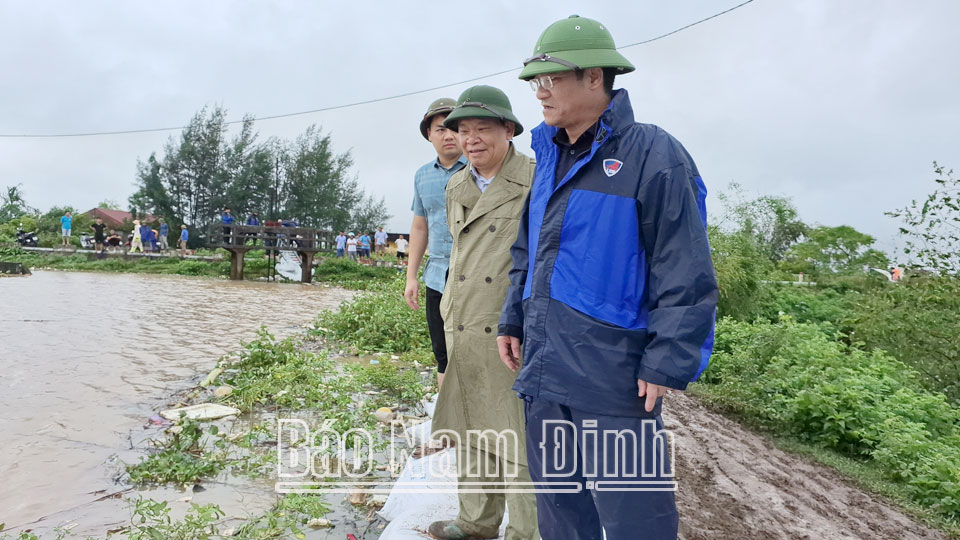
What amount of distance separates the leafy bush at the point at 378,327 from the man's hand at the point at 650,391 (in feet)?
18.2

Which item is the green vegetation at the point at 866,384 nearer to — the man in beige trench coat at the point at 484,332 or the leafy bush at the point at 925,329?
the leafy bush at the point at 925,329

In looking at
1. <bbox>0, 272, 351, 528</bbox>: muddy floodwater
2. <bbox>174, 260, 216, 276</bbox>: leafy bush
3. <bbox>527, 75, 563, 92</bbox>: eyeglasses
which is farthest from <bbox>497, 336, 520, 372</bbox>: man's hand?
<bbox>174, 260, 216, 276</bbox>: leafy bush

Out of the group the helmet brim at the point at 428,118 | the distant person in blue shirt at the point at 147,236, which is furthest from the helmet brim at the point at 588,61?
the distant person in blue shirt at the point at 147,236

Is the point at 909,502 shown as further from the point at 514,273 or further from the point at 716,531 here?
the point at 514,273

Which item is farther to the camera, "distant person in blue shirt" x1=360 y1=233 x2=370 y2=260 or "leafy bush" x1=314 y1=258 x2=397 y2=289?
"distant person in blue shirt" x1=360 y1=233 x2=370 y2=260

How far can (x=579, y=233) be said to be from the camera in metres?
1.81

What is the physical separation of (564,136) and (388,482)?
77.2 inches

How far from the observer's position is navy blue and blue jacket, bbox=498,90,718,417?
1.63 m

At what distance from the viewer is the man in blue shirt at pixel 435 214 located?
338 cm

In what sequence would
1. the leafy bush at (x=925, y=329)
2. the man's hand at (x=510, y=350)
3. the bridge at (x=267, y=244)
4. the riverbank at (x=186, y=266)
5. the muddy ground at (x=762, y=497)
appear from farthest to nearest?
the riverbank at (x=186, y=266) < the bridge at (x=267, y=244) < the leafy bush at (x=925, y=329) < the muddy ground at (x=762, y=497) < the man's hand at (x=510, y=350)

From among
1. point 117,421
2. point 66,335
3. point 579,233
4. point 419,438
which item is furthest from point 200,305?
point 579,233

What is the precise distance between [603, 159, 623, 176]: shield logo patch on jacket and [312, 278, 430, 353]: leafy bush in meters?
5.49

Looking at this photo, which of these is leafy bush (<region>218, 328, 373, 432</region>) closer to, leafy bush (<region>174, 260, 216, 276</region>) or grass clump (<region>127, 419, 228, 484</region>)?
grass clump (<region>127, 419, 228, 484</region>)

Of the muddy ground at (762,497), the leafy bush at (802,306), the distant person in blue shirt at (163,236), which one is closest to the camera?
the muddy ground at (762,497)
